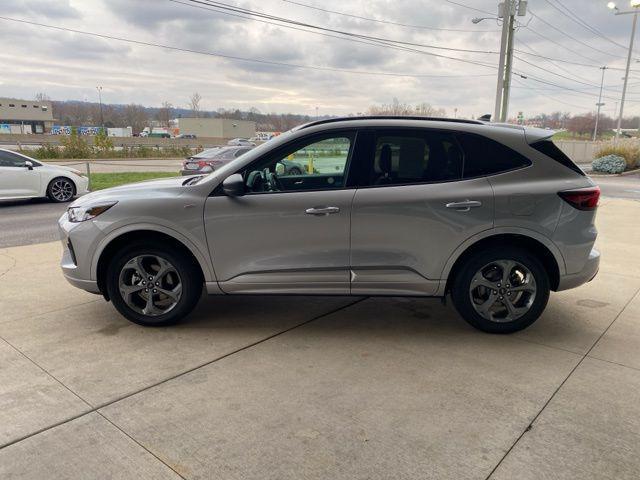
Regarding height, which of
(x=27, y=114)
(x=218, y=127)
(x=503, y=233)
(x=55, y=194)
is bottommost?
(x=55, y=194)

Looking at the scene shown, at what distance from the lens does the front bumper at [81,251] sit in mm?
4094

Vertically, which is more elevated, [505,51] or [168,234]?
[505,51]

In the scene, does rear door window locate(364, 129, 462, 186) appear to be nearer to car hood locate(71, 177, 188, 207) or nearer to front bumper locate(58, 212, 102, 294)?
car hood locate(71, 177, 188, 207)

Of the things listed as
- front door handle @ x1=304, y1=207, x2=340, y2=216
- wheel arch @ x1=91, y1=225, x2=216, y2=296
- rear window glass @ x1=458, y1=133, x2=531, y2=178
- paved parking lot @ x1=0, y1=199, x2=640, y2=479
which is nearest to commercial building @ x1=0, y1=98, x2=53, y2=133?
wheel arch @ x1=91, y1=225, x2=216, y2=296

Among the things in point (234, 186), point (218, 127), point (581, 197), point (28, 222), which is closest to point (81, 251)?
point (234, 186)

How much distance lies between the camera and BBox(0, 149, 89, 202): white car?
11.7 m

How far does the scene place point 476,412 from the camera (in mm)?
2959

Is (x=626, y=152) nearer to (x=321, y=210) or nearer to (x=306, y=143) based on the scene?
(x=306, y=143)

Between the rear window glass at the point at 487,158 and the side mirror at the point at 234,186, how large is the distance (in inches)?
70.7

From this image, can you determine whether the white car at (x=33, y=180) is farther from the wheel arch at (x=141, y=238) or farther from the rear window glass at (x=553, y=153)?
the rear window glass at (x=553, y=153)

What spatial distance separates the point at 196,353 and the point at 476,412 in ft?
6.76

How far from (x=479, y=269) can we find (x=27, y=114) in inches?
4962

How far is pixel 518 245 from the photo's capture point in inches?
157

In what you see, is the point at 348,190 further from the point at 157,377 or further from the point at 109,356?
the point at 109,356
